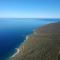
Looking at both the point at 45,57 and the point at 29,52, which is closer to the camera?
the point at 45,57

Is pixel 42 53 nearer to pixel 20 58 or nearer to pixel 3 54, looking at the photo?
pixel 20 58

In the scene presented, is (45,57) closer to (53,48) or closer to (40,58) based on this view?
(40,58)

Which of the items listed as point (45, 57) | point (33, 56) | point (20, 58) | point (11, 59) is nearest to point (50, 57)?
point (45, 57)

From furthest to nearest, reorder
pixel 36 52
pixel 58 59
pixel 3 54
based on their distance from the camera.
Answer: pixel 3 54 → pixel 36 52 → pixel 58 59

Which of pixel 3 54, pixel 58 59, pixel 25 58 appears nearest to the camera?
pixel 58 59

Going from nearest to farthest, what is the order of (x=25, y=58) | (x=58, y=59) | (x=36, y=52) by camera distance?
(x=58, y=59) < (x=25, y=58) < (x=36, y=52)

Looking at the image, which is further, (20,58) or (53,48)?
(53,48)

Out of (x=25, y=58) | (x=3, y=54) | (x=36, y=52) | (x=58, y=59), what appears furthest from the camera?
(x=3, y=54)

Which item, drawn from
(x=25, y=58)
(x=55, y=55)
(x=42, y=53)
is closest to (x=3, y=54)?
(x=25, y=58)
